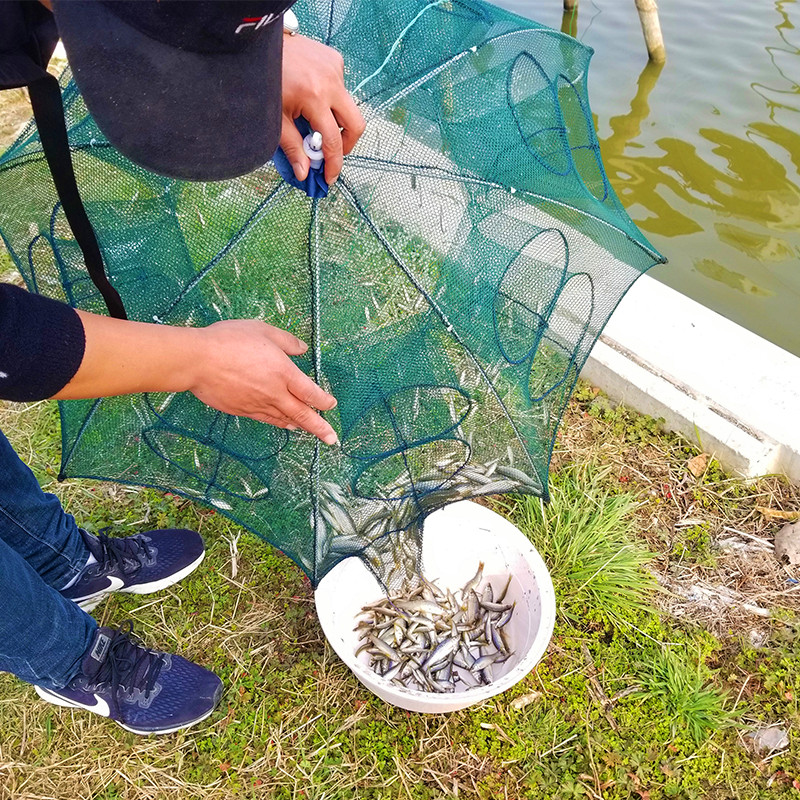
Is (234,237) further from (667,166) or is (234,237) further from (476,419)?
(667,166)

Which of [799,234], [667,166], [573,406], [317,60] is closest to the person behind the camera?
[317,60]

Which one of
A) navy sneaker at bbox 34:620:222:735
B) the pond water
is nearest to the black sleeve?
navy sneaker at bbox 34:620:222:735

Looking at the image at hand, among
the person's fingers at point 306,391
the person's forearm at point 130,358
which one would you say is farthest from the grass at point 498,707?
the person's forearm at point 130,358

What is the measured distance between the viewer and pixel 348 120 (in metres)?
1.77

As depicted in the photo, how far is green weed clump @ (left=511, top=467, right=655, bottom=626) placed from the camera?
2756 millimetres

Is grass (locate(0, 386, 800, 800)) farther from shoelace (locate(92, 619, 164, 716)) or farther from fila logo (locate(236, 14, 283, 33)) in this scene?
fila logo (locate(236, 14, 283, 33))

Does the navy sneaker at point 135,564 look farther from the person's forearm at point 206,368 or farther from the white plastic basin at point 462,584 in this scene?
the person's forearm at point 206,368

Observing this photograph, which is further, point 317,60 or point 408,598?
point 408,598

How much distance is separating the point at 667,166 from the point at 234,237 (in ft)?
16.6

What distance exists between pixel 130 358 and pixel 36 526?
1.13 meters

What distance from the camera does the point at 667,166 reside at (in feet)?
19.5

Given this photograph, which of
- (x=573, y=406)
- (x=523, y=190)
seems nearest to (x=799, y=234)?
(x=573, y=406)

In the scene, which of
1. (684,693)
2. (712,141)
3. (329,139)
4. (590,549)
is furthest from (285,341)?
(712,141)

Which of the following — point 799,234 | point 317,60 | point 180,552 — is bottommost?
point 180,552
